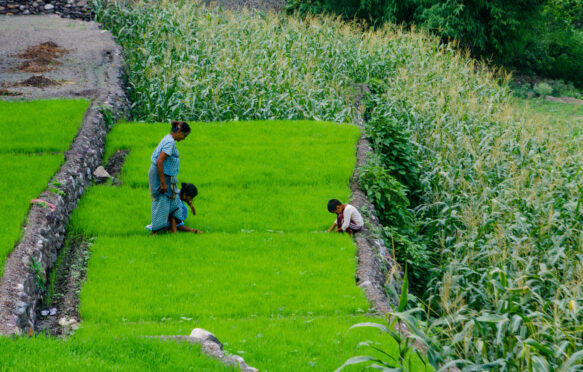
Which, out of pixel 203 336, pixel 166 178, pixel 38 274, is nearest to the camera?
pixel 203 336

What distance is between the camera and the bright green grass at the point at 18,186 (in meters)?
8.51

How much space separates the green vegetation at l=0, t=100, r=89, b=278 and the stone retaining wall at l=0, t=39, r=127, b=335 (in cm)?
14

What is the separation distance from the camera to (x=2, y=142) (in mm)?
12242

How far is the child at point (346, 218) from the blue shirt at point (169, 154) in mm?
2386

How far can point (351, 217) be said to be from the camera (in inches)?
392

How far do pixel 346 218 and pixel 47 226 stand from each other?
14.4 ft

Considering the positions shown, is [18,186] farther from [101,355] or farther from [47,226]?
[101,355]

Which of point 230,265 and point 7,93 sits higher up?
point 230,265

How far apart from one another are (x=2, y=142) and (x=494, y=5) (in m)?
20.2

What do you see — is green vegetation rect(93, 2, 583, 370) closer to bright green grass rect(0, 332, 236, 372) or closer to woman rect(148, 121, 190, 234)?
bright green grass rect(0, 332, 236, 372)

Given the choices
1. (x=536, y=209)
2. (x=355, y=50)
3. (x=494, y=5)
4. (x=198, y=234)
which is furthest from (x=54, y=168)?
(x=494, y=5)

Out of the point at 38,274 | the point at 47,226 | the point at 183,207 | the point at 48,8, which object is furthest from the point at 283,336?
the point at 48,8

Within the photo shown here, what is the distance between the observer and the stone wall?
23.5 meters

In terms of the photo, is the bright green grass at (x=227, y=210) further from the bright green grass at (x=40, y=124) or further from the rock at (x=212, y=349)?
the rock at (x=212, y=349)
